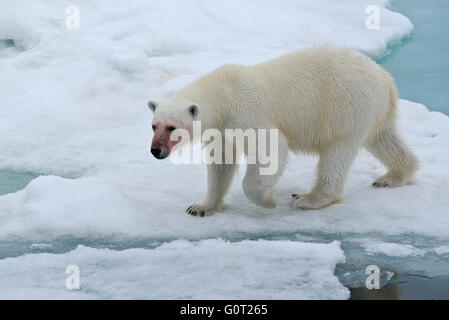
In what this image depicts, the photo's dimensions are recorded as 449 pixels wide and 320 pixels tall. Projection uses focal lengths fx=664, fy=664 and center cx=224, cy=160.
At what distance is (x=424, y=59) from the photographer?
36.9 ft

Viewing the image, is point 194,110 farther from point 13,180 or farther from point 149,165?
point 13,180

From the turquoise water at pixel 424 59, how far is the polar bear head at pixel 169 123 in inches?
229

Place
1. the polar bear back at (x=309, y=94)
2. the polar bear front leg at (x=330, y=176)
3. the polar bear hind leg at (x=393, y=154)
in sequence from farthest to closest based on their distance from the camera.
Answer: the polar bear hind leg at (x=393, y=154) → the polar bear front leg at (x=330, y=176) → the polar bear back at (x=309, y=94)

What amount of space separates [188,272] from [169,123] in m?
1.02

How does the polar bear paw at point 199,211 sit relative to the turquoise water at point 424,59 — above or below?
below

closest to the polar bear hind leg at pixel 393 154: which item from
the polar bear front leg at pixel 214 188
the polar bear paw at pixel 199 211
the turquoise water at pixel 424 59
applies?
the polar bear front leg at pixel 214 188

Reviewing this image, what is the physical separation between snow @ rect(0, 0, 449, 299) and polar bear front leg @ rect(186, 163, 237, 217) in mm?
130

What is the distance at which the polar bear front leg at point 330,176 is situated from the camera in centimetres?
497

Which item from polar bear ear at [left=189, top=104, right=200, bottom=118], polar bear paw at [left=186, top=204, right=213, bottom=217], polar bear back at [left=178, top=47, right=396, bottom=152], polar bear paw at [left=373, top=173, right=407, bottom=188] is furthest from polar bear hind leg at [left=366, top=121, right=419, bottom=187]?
polar bear ear at [left=189, top=104, right=200, bottom=118]

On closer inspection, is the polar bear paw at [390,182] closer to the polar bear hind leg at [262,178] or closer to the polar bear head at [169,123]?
the polar bear hind leg at [262,178]

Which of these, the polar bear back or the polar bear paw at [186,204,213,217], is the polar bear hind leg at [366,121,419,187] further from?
the polar bear paw at [186,204,213,217]

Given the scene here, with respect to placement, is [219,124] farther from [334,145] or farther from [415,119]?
[415,119]
